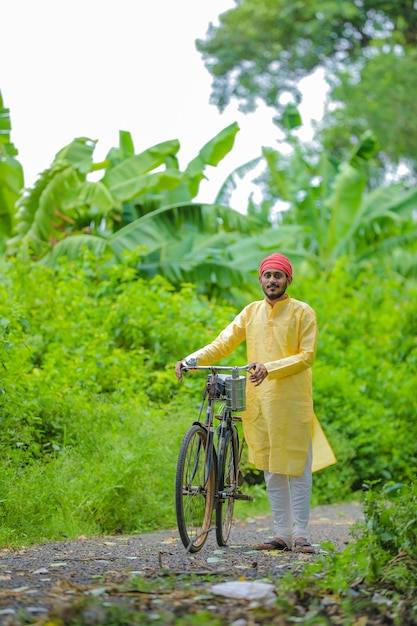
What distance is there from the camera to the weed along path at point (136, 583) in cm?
410

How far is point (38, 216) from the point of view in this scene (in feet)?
52.5

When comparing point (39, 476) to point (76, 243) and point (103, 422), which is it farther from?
point (76, 243)

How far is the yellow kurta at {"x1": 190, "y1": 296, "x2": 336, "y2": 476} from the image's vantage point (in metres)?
6.85

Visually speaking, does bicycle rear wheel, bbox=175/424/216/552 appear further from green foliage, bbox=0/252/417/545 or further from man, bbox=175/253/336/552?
green foliage, bbox=0/252/417/545

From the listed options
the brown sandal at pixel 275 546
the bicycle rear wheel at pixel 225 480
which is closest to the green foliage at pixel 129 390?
the bicycle rear wheel at pixel 225 480

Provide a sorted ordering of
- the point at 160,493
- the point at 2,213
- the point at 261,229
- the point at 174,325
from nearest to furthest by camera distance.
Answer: the point at 160,493
the point at 174,325
the point at 2,213
the point at 261,229

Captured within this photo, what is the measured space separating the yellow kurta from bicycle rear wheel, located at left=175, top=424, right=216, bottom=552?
0.41 meters

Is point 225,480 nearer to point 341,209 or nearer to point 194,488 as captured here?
point 194,488

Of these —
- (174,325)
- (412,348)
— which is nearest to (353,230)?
(412,348)

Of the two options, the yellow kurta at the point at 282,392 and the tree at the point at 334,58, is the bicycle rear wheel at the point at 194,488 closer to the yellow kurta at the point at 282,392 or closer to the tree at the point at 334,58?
the yellow kurta at the point at 282,392

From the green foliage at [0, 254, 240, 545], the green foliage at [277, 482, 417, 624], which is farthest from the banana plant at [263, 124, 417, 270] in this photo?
the green foliage at [277, 482, 417, 624]

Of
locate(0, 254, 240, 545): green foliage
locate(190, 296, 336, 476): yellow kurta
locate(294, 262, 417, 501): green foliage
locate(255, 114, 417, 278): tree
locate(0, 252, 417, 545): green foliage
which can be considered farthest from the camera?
locate(255, 114, 417, 278): tree

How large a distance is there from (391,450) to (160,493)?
197 inches

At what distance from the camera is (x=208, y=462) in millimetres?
6738
